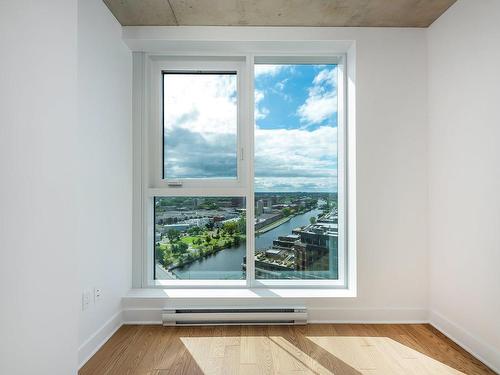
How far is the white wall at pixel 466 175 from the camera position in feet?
6.16

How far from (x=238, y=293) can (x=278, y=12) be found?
7.04 ft

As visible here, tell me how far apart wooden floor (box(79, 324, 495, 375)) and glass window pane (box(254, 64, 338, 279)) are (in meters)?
0.59

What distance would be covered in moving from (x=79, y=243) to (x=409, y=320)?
2438 millimetres

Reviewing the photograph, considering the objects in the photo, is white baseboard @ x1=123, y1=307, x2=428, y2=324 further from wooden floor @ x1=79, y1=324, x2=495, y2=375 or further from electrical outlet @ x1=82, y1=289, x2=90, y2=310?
electrical outlet @ x1=82, y1=289, x2=90, y2=310

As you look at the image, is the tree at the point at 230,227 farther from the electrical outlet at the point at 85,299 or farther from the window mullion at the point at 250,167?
the electrical outlet at the point at 85,299

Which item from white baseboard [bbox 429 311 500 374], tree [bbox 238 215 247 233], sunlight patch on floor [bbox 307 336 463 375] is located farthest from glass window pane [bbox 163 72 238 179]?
white baseboard [bbox 429 311 500 374]

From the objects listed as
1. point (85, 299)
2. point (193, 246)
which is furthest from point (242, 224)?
point (85, 299)

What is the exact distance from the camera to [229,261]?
277 centimetres

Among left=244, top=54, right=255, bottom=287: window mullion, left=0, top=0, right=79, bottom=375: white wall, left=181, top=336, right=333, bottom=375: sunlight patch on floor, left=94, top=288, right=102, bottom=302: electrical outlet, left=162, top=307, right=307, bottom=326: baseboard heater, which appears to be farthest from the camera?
left=244, top=54, right=255, bottom=287: window mullion

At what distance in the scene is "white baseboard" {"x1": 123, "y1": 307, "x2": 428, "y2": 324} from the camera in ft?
8.16

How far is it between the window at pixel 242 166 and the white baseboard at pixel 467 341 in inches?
30.1

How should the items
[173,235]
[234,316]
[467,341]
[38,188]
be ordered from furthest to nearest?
[173,235]
[234,316]
[467,341]
[38,188]

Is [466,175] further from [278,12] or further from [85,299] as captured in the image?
[85,299]

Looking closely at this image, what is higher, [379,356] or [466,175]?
[466,175]
